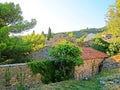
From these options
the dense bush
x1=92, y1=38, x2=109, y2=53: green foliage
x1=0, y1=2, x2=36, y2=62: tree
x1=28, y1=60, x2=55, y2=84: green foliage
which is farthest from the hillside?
x1=92, y1=38, x2=109, y2=53: green foliage

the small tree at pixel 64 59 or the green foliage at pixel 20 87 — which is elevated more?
the small tree at pixel 64 59

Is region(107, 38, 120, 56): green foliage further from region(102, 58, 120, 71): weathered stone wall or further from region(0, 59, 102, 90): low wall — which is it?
region(0, 59, 102, 90): low wall

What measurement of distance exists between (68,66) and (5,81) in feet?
23.4

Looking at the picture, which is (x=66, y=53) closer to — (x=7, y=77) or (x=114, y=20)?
(x=7, y=77)

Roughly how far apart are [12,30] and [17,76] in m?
10.7

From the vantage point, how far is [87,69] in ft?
100

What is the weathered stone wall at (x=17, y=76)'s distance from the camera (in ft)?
64.4

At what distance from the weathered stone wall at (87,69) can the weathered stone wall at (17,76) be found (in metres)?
6.59

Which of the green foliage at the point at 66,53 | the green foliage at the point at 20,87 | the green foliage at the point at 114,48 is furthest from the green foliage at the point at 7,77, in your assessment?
the green foliage at the point at 114,48

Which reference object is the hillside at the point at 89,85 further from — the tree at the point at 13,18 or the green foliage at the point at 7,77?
the tree at the point at 13,18

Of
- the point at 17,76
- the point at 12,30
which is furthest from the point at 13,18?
the point at 17,76

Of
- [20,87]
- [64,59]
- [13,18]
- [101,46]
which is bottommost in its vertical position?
[20,87]

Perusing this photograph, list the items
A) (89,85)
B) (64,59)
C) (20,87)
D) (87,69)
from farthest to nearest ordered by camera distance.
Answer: (87,69)
(64,59)
(89,85)
(20,87)

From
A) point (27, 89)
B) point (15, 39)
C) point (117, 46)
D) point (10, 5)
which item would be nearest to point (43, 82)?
point (27, 89)
